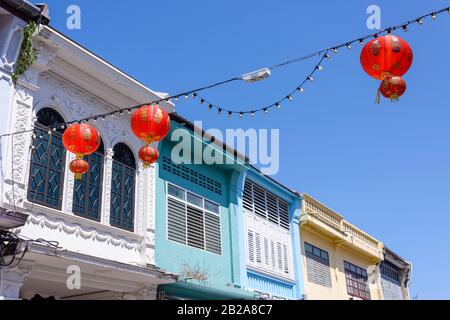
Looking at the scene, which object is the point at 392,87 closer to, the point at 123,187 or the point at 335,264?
the point at 123,187

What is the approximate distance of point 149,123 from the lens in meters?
8.10

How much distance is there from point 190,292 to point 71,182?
14.1ft

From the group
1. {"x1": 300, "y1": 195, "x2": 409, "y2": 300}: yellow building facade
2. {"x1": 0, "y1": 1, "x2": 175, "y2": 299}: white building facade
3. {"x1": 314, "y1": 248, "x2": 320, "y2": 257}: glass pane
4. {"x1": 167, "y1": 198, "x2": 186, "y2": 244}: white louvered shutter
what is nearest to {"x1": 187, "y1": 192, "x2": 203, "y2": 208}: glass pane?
{"x1": 167, "y1": 198, "x2": 186, "y2": 244}: white louvered shutter

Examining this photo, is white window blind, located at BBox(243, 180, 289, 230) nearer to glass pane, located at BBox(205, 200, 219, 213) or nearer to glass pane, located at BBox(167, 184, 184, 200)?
glass pane, located at BBox(205, 200, 219, 213)

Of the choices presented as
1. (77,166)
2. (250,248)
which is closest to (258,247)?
(250,248)

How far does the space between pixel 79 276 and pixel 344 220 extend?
48.7ft

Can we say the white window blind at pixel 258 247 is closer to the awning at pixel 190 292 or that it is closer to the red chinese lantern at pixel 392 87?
the awning at pixel 190 292

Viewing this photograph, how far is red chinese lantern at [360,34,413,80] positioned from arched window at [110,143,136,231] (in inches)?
275

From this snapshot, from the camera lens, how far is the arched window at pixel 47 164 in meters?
10.2

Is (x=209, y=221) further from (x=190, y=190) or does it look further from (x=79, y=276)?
(x=79, y=276)

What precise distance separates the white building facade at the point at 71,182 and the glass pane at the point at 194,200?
1756mm

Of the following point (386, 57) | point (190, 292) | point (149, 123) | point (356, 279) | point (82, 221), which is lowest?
point (190, 292)

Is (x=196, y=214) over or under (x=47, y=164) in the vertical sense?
over
